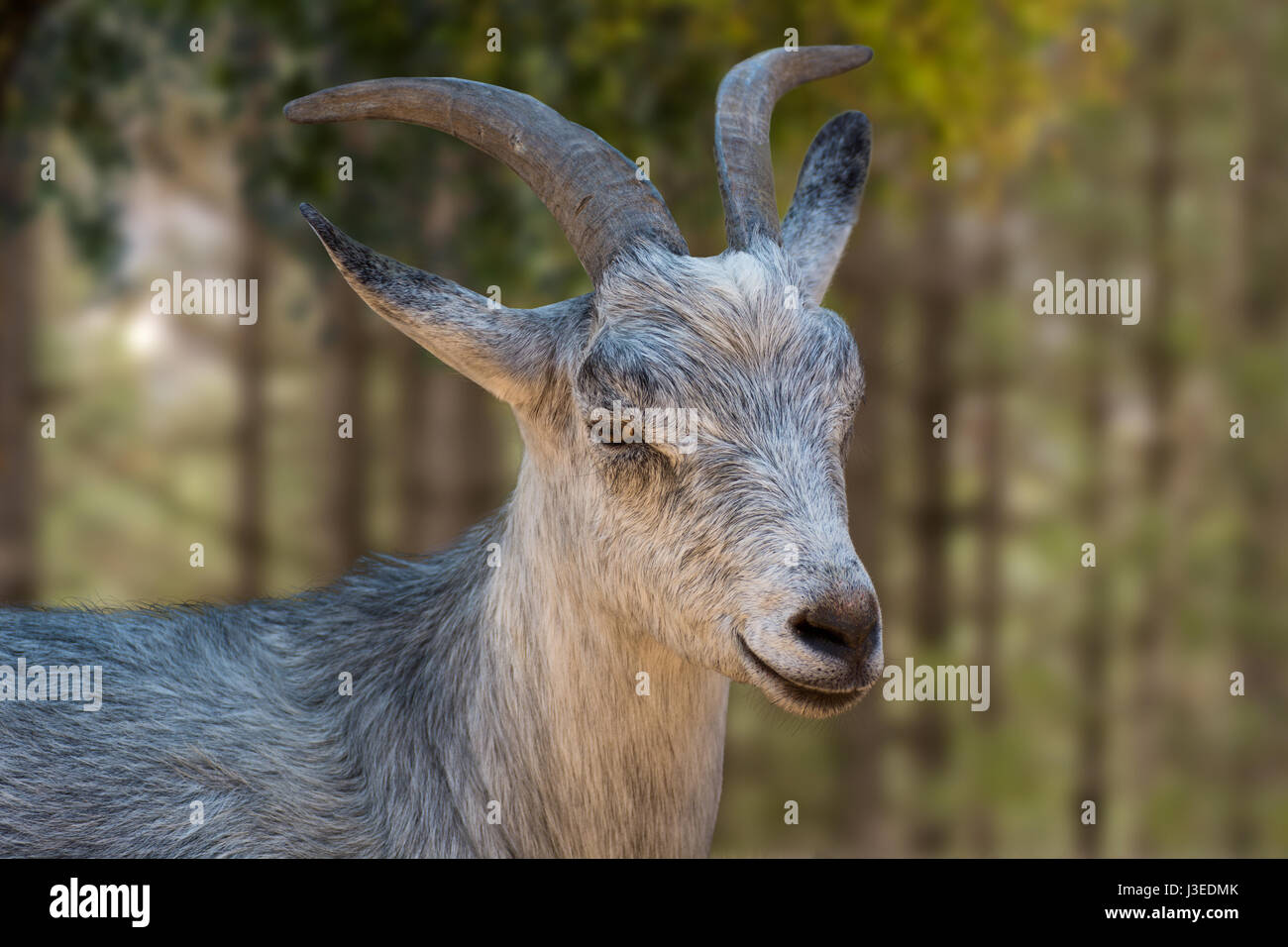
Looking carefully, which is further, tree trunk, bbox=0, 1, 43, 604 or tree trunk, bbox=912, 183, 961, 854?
tree trunk, bbox=912, 183, 961, 854

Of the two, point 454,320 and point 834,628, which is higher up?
point 454,320

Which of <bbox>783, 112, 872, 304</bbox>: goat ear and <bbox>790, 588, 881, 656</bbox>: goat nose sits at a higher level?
<bbox>783, 112, 872, 304</bbox>: goat ear

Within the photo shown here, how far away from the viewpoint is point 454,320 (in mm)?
4488

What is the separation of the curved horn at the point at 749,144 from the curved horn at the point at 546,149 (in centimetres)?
26

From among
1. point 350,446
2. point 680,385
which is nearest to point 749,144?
A: point 680,385

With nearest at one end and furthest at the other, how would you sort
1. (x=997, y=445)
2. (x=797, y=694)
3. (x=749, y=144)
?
(x=797, y=694) < (x=749, y=144) < (x=997, y=445)

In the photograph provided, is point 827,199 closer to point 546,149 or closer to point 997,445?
point 546,149

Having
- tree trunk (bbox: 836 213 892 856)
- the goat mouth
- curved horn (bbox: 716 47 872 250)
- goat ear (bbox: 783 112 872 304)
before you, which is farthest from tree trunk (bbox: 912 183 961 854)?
the goat mouth

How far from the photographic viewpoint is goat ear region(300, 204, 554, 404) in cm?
443

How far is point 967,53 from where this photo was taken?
31.5 feet

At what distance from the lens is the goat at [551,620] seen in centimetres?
417

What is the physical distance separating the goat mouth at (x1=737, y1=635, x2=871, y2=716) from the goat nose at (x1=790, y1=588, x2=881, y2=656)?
13 centimetres

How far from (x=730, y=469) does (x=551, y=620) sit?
93 centimetres

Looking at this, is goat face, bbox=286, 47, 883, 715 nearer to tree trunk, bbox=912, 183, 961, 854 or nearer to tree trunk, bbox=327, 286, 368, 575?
tree trunk, bbox=327, 286, 368, 575
